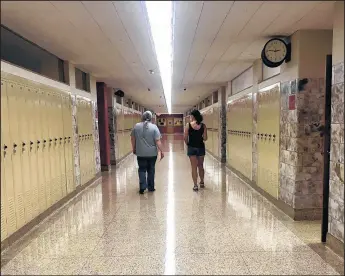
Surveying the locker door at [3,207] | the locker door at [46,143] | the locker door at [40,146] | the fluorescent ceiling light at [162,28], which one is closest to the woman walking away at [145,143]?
the fluorescent ceiling light at [162,28]

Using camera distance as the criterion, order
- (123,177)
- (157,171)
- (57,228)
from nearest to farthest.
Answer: (57,228) → (123,177) → (157,171)

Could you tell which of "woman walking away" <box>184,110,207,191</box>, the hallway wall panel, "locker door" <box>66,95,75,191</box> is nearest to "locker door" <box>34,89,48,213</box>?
"locker door" <box>66,95,75,191</box>

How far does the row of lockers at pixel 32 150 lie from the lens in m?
2.88

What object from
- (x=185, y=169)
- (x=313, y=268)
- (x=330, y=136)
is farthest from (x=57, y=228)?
(x=185, y=169)

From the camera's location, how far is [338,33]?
2516mm

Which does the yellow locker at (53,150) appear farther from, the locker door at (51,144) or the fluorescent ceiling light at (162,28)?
the fluorescent ceiling light at (162,28)

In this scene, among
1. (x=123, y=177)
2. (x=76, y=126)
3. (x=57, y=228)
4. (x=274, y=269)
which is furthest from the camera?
(x=123, y=177)

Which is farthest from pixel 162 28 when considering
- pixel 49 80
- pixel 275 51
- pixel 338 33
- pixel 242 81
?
pixel 242 81

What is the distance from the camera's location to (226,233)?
316 cm

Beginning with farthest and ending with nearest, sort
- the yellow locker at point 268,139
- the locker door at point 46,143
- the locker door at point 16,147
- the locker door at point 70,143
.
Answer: the locker door at point 70,143 → the yellow locker at point 268,139 → the locker door at point 46,143 → the locker door at point 16,147

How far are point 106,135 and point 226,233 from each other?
531 cm

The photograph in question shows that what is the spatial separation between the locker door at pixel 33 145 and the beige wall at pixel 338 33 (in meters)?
3.34

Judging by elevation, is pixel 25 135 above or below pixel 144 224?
above

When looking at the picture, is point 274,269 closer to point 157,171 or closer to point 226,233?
point 226,233
